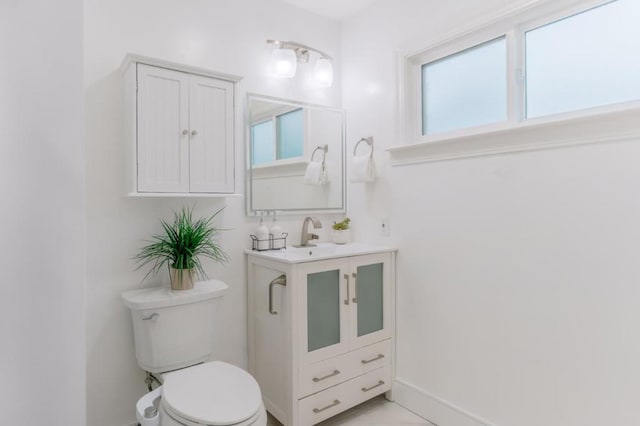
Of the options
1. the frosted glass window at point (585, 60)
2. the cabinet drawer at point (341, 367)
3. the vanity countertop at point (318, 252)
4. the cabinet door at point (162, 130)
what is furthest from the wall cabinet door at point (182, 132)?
the frosted glass window at point (585, 60)

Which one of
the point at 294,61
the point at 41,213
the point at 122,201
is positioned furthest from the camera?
the point at 294,61

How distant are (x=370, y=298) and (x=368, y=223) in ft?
1.75

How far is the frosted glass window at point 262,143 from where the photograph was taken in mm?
2264

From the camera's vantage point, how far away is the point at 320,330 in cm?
195

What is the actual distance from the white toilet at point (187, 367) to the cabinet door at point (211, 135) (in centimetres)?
56

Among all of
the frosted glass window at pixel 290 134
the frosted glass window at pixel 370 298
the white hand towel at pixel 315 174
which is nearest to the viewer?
the frosted glass window at pixel 370 298

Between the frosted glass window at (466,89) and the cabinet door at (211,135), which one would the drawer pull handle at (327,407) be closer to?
the cabinet door at (211,135)

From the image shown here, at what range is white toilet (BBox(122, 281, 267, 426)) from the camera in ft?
4.27

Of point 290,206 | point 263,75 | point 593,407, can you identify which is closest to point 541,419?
point 593,407

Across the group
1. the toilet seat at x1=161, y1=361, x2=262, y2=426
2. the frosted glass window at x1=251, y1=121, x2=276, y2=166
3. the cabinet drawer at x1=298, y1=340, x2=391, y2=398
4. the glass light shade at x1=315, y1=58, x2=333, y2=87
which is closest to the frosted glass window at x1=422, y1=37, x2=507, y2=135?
the glass light shade at x1=315, y1=58, x2=333, y2=87

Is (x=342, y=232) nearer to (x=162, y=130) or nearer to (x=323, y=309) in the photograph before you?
(x=323, y=309)

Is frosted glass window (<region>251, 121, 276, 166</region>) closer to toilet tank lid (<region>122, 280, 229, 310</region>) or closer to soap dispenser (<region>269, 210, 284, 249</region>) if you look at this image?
soap dispenser (<region>269, 210, 284, 249</region>)

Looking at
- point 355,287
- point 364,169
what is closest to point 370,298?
point 355,287

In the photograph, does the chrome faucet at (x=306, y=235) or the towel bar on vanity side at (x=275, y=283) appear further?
the chrome faucet at (x=306, y=235)
